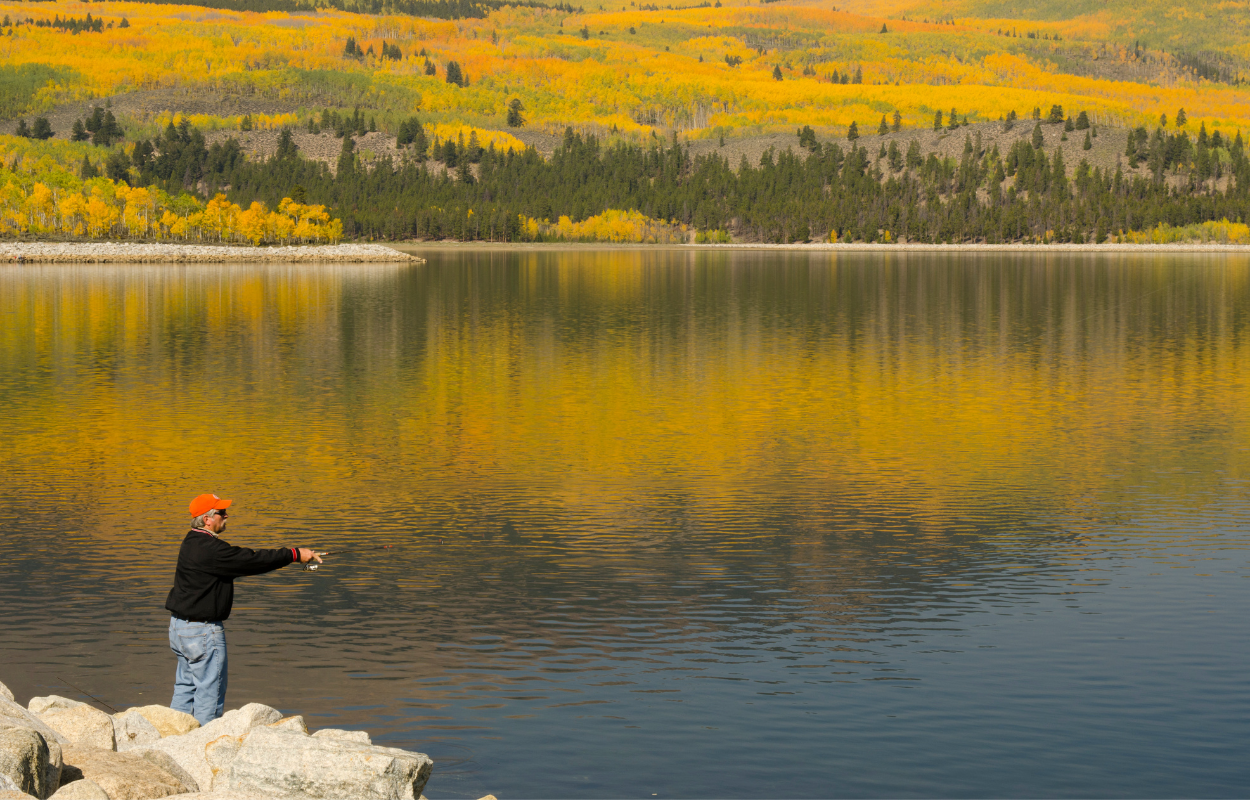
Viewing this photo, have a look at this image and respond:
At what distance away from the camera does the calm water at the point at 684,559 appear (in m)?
17.5

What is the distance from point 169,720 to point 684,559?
1180 cm

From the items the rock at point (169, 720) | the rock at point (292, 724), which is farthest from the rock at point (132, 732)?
the rock at point (292, 724)

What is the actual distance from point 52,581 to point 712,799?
14499mm

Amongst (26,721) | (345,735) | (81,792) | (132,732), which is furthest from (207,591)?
(81,792)

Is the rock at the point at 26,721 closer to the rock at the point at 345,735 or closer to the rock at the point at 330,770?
the rock at the point at 330,770

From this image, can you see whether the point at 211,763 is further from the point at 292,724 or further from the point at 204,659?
the point at 204,659

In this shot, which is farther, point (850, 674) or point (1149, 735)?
point (850, 674)

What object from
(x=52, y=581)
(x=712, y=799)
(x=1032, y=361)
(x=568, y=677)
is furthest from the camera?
(x=1032, y=361)

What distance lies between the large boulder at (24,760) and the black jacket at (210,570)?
3340 millimetres

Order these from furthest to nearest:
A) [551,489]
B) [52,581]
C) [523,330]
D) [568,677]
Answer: [523,330] → [551,489] → [52,581] → [568,677]

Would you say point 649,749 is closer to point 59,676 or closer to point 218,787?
point 218,787

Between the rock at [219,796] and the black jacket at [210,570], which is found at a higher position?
the black jacket at [210,570]

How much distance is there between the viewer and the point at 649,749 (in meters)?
17.2

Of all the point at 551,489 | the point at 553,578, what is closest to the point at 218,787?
the point at 553,578
